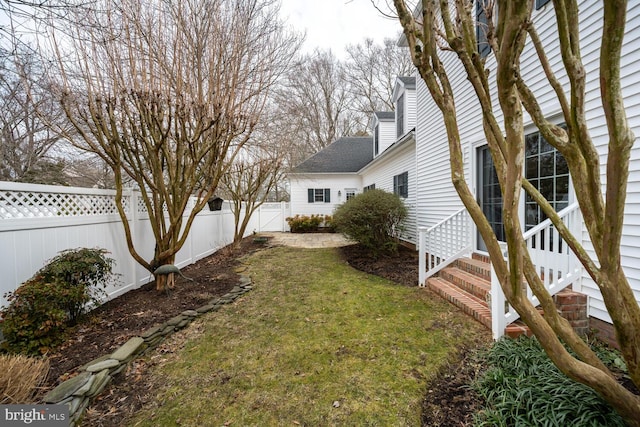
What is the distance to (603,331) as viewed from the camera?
9.82 feet

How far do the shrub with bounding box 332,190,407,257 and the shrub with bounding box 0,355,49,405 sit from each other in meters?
6.16

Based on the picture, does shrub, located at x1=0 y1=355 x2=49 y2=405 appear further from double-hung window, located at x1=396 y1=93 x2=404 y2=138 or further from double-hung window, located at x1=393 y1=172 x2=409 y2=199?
double-hung window, located at x1=396 y1=93 x2=404 y2=138

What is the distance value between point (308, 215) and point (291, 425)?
45.4 feet

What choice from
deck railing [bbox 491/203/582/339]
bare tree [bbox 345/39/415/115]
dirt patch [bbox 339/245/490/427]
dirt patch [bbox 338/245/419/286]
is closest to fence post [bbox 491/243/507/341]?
deck railing [bbox 491/203/582/339]

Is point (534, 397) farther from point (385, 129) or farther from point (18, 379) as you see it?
point (385, 129)

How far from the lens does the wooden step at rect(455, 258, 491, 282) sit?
4320 mm

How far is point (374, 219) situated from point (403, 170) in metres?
3.11

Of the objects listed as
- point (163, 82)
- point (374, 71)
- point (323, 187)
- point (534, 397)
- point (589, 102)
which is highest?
point (374, 71)

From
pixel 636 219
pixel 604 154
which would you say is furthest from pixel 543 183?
pixel 636 219

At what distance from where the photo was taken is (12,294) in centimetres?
279

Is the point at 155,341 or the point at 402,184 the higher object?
the point at 402,184

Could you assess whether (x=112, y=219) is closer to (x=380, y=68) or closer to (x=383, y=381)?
(x=383, y=381)

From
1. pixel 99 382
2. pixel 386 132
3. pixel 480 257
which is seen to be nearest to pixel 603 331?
pixel 480 257

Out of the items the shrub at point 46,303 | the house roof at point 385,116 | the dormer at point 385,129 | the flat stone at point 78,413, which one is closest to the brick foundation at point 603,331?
the flat stone at point 78,413
